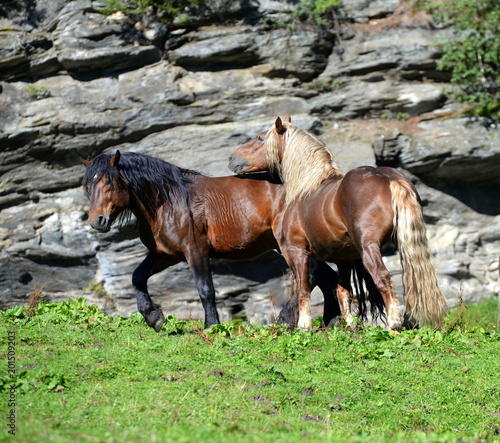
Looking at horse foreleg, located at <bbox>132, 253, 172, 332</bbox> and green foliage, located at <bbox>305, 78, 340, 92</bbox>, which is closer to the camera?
horse foreleg, located at <bbox>132, 253, 172, 332</bbox>

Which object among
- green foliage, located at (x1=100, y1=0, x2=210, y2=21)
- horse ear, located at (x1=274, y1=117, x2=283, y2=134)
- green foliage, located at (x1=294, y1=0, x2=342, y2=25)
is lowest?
horse ear, located at (x1=274, y1=117, x2=283, y2=134)

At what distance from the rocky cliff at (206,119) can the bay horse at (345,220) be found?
627cm

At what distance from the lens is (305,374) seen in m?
6.04

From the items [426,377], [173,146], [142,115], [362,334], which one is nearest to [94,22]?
[142,115]

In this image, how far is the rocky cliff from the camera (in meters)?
16.0

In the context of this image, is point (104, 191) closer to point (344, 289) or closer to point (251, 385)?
point (344, 289)

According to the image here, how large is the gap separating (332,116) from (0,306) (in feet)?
32.9

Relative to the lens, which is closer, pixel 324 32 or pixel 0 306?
pixel 0 306

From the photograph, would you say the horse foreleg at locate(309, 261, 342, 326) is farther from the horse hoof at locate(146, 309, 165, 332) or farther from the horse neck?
the horse hoof at locate(146, 309, 165, 332)

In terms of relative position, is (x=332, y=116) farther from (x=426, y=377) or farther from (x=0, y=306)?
(x=426, y=377)

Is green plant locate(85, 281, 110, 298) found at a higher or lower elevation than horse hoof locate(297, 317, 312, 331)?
lower

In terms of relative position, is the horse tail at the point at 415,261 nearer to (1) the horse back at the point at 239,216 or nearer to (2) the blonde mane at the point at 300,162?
(2) the blonde mane at the point at 300,162

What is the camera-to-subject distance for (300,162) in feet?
29.6

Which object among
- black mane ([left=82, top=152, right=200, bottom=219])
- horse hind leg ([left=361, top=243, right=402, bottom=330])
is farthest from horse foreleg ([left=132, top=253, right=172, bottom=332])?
horse hind leg ([left=361, top=243, right=402, bottom=330])
